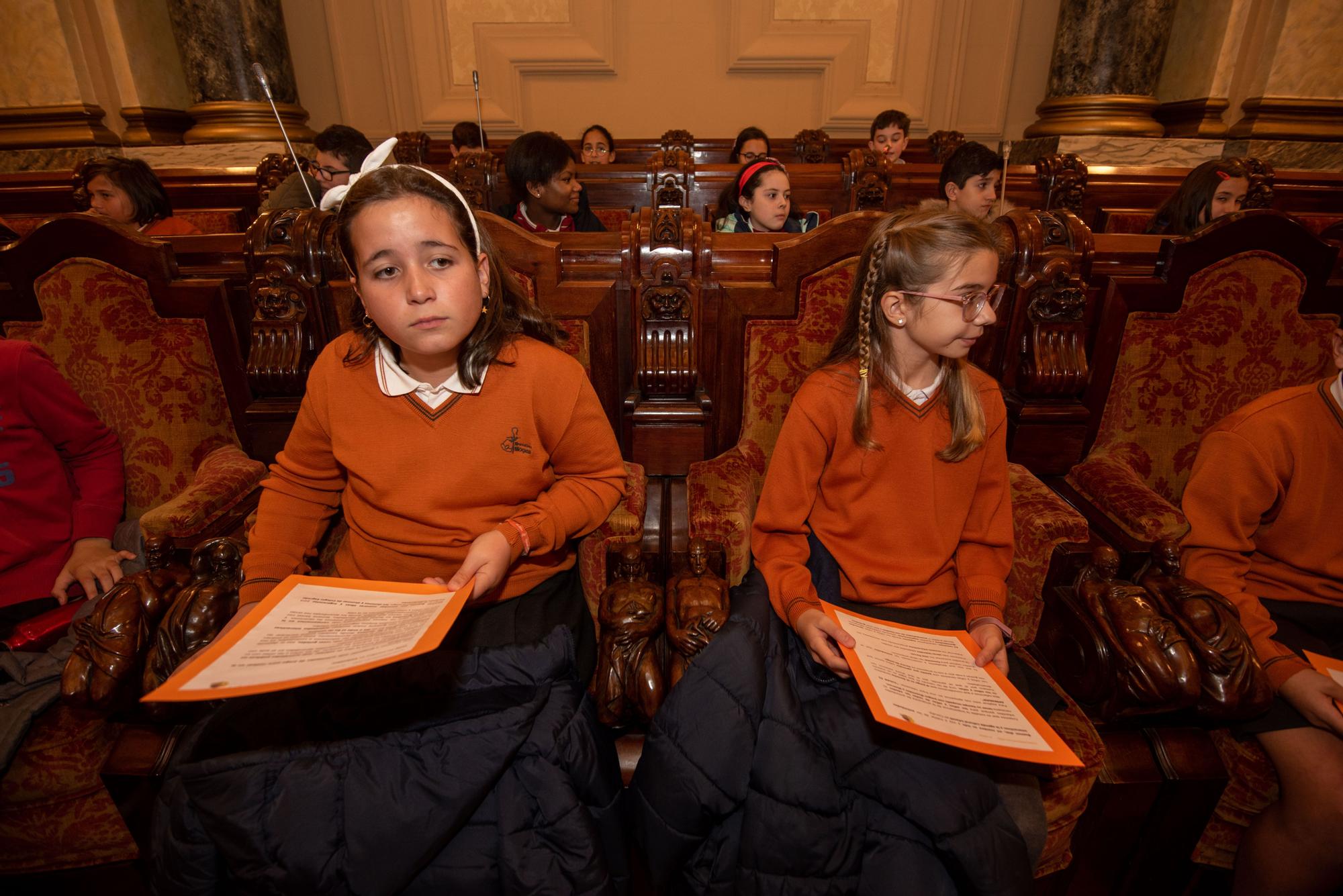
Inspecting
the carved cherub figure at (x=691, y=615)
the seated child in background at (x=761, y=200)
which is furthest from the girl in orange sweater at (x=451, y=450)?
the seated child in background at (x=761, y=200)

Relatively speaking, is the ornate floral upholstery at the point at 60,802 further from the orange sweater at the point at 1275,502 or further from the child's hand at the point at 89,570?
the orange sweater at the point at 1275,502

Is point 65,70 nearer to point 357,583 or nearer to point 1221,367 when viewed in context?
point 357,583

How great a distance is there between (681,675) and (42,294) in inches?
87.2

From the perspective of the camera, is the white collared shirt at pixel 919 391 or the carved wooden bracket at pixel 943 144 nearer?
the white collared shirt at pixel 919 391

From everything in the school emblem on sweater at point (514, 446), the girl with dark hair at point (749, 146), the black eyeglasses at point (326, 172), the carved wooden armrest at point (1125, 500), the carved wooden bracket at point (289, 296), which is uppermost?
the girl with dark hair at point (749, 146)

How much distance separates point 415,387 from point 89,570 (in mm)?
1116

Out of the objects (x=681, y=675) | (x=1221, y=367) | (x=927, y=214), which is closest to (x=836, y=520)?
(x=681, y=675)

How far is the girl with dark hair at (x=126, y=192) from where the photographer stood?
290cm

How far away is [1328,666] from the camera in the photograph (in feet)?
4.32

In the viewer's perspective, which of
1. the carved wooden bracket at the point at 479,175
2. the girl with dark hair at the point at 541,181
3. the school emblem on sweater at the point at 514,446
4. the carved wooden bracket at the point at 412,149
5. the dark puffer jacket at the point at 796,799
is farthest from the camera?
the carved wooden bracket at the point at 412,149

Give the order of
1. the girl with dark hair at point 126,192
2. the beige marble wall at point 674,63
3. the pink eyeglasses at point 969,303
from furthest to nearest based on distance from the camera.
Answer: the beige marble wall at point 674,63 → the girl with dark hair at point 126,192 → the pink eyeglasses at point 969,303

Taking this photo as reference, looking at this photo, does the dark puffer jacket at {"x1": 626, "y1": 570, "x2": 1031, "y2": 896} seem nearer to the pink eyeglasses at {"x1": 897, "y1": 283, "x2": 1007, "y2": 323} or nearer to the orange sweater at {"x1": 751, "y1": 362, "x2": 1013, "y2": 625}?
the orange sweater at {"x1": 751, "y1": 362, "x2": 1013, "y2": 625}

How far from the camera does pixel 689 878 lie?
46.8 inches

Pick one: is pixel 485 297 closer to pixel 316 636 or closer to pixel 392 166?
pixel 392 166
